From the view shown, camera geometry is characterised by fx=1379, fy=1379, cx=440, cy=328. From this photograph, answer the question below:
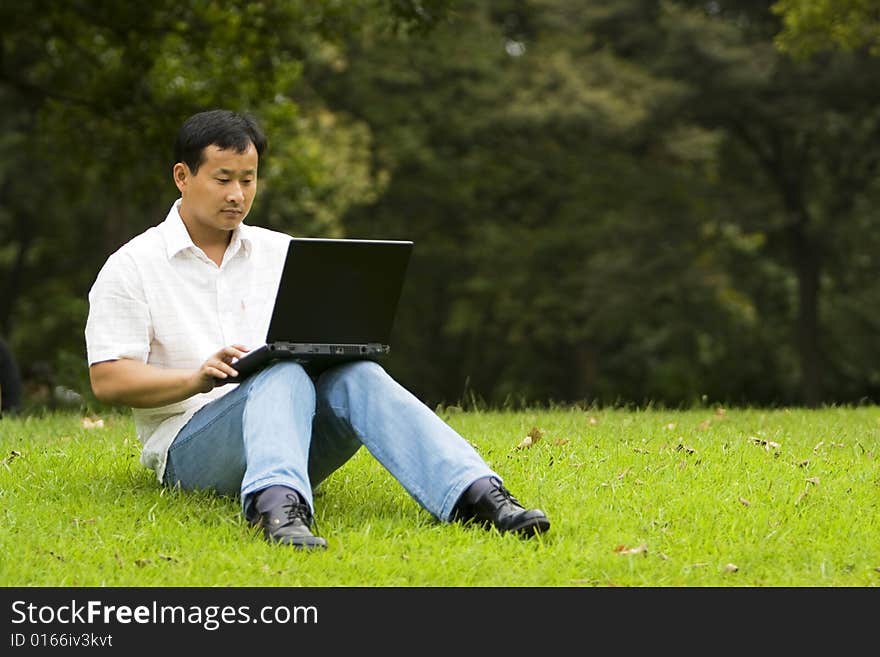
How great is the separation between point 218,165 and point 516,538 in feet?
5.59

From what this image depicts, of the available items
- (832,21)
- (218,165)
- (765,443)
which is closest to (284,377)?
(218,165)

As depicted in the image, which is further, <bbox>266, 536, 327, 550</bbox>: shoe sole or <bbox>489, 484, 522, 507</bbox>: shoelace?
<bbox>489, 484, 522, 507</bbox>: shoelace

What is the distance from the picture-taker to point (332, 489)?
18.6 feet

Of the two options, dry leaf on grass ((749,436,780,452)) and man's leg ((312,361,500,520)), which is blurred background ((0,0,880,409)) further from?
man's leg ((312,361,500,520))

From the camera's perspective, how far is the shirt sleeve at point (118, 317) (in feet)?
16.0

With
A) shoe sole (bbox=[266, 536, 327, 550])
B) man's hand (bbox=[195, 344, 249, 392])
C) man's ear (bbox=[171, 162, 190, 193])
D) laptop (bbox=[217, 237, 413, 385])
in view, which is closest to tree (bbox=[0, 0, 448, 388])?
man's ear (bbox=[171, 162, 190, 193])

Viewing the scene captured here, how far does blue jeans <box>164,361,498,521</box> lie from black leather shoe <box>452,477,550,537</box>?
5 centimetres

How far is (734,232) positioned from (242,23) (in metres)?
12.5

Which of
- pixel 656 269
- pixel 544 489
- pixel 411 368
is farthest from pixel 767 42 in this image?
pixel 544 489

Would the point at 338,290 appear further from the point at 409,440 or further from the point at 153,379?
the point at 153,379

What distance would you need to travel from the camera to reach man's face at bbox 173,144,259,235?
196 inches

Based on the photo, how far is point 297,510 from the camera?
15.1ft

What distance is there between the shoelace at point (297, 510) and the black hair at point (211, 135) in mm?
1281

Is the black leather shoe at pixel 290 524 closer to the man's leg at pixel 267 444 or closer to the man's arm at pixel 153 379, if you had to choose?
the man's leg at pixel 267 444
